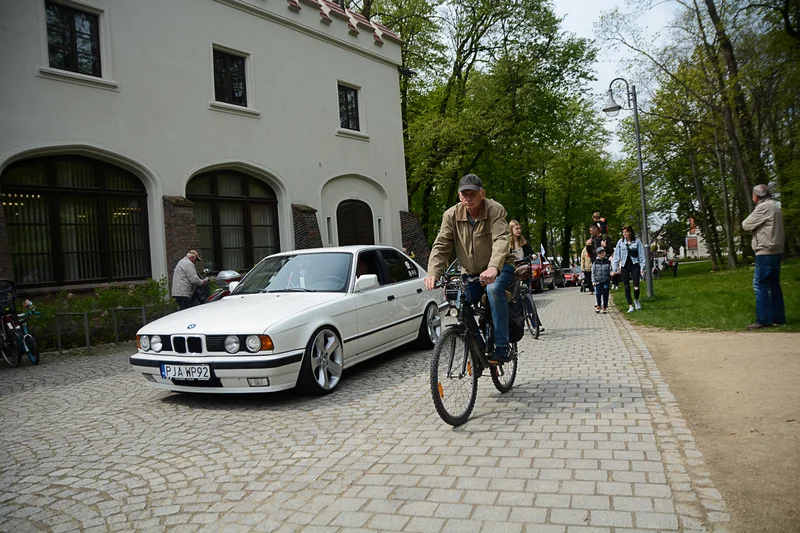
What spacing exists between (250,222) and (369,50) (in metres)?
8.22

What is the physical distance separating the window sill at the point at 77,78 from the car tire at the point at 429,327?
9.20 m

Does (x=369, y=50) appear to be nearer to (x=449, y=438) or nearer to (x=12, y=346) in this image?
(x=12, y=346)

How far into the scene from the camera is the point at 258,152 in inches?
655

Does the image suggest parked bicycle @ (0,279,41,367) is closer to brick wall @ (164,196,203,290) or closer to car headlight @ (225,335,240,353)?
brick wall @ (164,196,203,290)

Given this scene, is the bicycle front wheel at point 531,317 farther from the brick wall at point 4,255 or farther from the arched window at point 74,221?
the arched window at point 74,221

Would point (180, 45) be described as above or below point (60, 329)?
above

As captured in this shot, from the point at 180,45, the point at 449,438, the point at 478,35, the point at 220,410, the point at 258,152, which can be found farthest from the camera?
the point at 478,35

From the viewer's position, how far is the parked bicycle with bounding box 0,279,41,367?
940 cm

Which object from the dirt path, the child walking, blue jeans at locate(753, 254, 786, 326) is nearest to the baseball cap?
the dirt path

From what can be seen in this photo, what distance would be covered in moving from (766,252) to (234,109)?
1279 centimetres

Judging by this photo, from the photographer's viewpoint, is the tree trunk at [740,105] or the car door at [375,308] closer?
the car door at [375,308]

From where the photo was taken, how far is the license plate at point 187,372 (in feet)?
18.8

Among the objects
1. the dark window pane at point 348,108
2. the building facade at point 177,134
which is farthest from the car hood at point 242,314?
the dark window pane at point 348,108

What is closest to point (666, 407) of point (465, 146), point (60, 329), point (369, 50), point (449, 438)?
point (449, 438)
